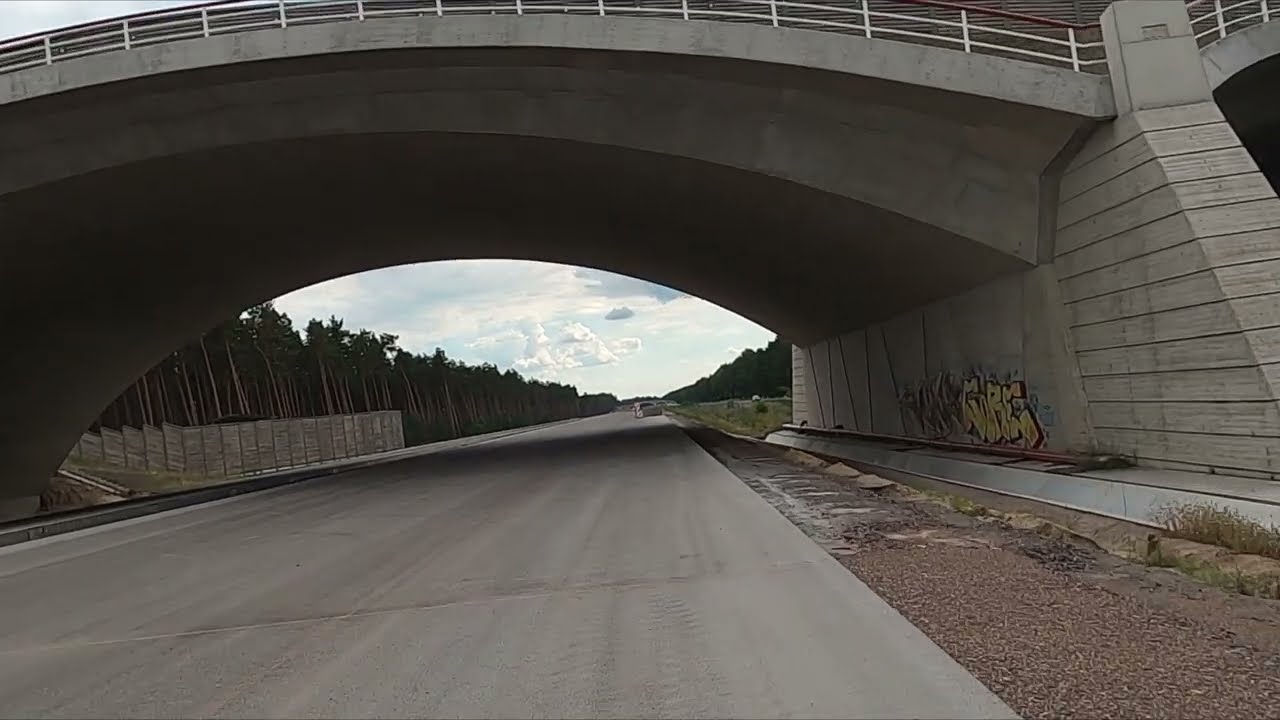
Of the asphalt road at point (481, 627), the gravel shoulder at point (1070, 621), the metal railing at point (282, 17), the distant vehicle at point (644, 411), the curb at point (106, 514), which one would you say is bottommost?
the distant vehicle at point (644, 411)

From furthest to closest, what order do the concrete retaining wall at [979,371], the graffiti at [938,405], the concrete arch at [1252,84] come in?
the graffiti at [938,405] → the concrete retaining wall at [979,371] → the concrete arch at [1252,84]

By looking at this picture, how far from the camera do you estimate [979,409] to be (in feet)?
64.7

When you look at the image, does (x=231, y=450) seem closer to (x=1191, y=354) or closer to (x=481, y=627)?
(x=481, y=627)

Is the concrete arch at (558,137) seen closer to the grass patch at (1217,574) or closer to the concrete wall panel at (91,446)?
the grass patch at (1217,574)

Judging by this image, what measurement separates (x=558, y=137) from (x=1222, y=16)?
12.9 m

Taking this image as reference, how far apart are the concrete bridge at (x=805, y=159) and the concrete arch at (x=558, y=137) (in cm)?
6

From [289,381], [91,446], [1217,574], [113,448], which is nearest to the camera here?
[1217,574]

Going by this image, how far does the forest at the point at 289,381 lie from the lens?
1934 inches

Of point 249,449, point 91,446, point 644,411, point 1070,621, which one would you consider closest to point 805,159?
point 1070,621

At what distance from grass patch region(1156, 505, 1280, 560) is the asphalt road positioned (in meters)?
4.53

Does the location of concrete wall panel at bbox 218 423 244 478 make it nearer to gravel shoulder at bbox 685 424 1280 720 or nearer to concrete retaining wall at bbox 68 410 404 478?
concrete retaining wall at bbox 68 410 404 478


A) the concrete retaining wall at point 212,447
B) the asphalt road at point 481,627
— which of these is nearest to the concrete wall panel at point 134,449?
the concrete retaining wall at point 212,447

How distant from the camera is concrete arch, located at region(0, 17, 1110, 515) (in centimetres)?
1650

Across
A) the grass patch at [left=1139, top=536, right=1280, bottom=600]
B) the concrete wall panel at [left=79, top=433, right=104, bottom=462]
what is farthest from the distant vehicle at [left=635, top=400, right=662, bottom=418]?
the grass patch at [left=1139, top=536, right=1280, bottom=600]
